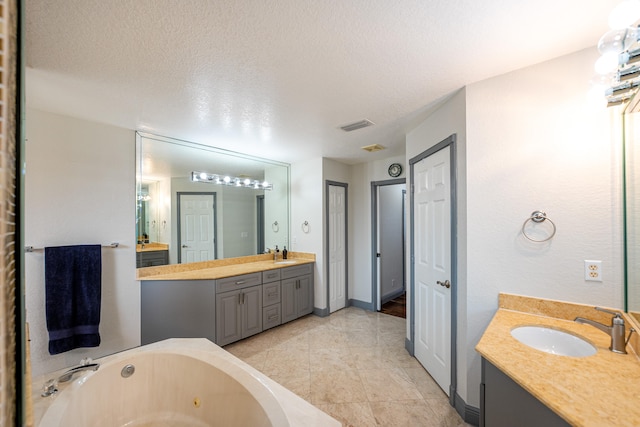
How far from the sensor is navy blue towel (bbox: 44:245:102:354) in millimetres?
2203

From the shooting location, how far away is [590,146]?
151 centimetres

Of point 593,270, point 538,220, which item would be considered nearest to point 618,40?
point 538,220

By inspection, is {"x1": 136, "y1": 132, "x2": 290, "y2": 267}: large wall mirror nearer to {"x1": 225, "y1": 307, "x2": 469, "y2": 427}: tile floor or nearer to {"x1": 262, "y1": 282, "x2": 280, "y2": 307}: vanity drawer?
{"x1": 262, "y1": 282, "x2": 280, "y2": 307}: vanity drawer

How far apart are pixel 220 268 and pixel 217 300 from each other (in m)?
0.61

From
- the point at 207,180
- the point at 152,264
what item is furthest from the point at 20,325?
the point at 207,180

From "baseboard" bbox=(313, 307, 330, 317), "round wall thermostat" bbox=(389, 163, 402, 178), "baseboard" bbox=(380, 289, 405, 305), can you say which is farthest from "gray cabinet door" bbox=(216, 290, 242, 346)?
"round wall thermostat" bbox=(389, 163, 402, 178)

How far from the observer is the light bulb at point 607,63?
3.86ft

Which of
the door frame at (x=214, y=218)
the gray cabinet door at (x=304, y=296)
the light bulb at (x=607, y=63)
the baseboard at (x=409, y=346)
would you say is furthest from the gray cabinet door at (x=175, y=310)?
the light bulb at (x=607, y=63)

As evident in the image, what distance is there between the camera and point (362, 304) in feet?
14.1

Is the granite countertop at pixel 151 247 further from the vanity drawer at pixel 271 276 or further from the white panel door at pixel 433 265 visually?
the white panel door at pixel 433 265

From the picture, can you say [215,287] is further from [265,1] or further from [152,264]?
[265,1]

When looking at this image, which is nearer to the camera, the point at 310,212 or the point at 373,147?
the point at 373,147

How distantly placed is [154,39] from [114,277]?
2.21 m

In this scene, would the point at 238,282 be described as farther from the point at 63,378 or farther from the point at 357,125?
the point at 357,125
